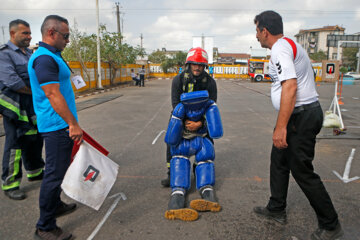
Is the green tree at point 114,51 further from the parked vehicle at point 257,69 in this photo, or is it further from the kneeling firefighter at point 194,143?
the kneeling firefighter at point 194,143

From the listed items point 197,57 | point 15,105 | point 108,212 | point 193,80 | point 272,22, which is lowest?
point 108,212

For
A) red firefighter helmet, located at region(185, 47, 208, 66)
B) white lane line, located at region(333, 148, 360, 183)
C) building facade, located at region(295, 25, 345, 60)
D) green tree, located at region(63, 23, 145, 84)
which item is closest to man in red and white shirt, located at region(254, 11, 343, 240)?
red firefighter helmet, located at region(185, 47, 208, 66)

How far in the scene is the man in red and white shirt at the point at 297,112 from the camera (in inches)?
88.3

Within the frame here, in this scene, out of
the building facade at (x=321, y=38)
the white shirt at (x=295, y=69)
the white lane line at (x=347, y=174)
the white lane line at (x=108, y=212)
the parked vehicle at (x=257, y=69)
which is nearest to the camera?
the white shirt at (x=295, y=69)

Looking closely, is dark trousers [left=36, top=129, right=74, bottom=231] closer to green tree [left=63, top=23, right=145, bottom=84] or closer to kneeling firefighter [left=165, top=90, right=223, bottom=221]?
kneeling firefighter [left=165, top=90, right=223, bottom=221]

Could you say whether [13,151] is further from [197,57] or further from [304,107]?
[304,107]

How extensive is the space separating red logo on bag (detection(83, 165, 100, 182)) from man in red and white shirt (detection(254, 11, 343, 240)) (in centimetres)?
168

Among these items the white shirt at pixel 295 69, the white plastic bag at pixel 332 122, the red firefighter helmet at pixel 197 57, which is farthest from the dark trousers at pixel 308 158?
the white plastic bag at pixel 332 122

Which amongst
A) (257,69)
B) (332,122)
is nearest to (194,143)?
(332,122)

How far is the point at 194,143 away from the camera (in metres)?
3.27

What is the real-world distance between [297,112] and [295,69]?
1.24 feet

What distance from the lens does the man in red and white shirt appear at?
224 cm

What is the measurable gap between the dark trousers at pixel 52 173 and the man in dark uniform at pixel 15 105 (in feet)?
3.71

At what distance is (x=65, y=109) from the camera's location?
2262mm
